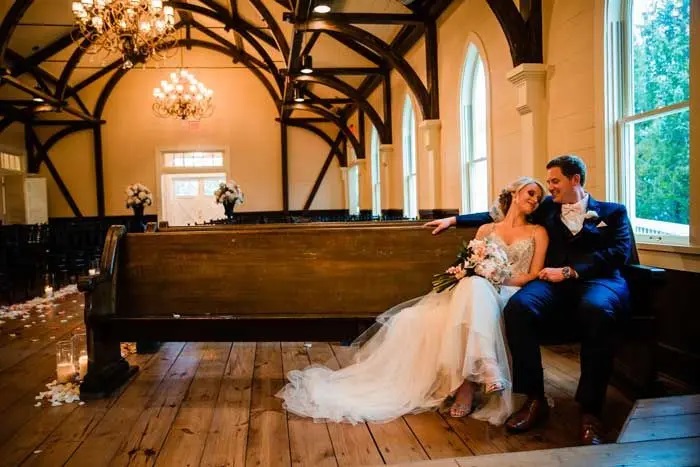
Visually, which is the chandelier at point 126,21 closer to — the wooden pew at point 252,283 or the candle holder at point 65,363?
the wooden pew at point 252,283

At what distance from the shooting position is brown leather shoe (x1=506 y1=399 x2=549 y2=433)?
232 cm

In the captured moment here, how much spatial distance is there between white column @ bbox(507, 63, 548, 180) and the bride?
185cm

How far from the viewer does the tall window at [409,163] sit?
9688mm

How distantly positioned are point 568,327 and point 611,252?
15.2 inches

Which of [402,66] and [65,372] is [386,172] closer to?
[402,66]

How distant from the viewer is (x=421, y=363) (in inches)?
103

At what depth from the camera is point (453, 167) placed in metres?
7.09

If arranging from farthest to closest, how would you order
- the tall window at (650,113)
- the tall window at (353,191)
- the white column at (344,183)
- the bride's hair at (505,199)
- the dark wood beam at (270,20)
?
the white column at (344,183), the tall window at (353,191), the dark wood beam at (270,20), the tall window at (650,113), the bride's hair at (505,199)

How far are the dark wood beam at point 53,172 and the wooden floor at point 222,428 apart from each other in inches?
478

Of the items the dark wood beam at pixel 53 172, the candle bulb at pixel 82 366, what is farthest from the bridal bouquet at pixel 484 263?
the dark wood beam at pixel 53 172

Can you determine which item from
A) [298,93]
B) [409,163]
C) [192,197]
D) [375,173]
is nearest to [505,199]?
[409,163]

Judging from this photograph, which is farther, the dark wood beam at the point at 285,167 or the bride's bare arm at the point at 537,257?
the dark wood beam at the point at 285,167

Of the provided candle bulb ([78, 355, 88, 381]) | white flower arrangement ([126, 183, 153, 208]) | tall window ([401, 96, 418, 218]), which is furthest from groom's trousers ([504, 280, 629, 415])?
white flower arrangement ([126, 183, 153, 208])

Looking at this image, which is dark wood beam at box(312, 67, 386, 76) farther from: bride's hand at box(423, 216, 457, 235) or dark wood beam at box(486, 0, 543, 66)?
bride's hand at box(423, 216, 457, 235)
